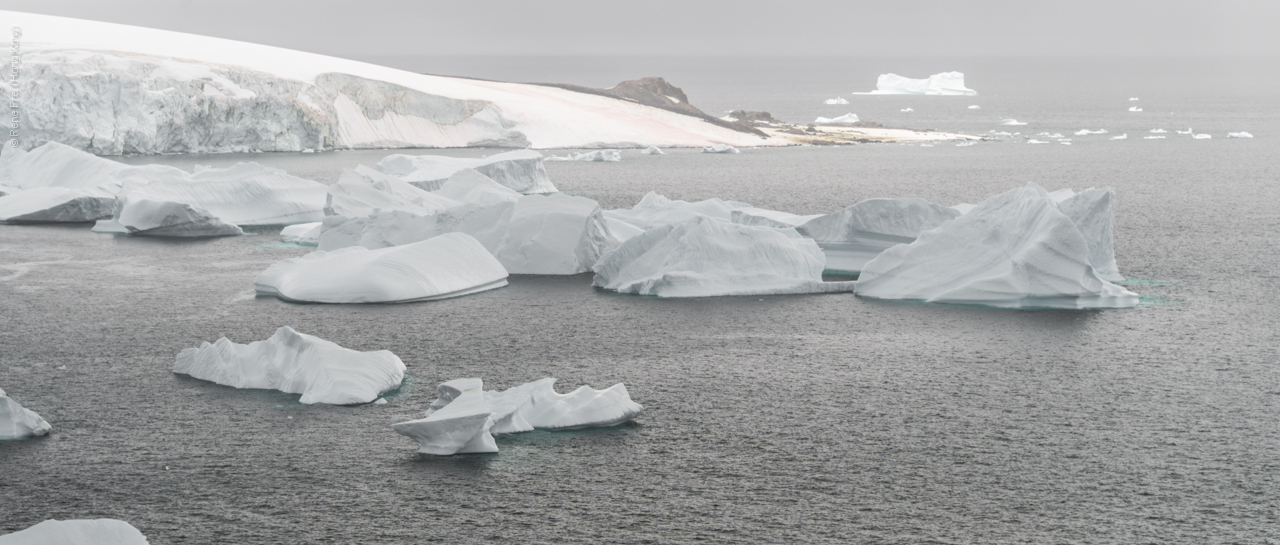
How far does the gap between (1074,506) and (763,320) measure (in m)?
6.12

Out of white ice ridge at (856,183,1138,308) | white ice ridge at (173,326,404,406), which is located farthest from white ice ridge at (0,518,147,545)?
white ice ridge at (856,183,1138,308)

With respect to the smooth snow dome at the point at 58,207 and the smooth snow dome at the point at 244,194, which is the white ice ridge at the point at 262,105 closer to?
the smooth snow dome at the point at 58,207

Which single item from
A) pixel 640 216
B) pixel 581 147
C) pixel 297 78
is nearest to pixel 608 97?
pixel 581 147

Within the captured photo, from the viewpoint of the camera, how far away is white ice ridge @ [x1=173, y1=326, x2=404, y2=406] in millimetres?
9711

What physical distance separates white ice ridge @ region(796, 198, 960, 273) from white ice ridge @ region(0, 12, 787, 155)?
26.5m

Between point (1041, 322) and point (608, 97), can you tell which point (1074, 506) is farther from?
point (608, 97)

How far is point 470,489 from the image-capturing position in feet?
24.9

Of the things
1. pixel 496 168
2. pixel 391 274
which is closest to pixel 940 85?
pixel 496 168

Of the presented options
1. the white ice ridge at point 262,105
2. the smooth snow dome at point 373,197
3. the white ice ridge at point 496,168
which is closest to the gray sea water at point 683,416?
the smooth snow dome at point 373,197

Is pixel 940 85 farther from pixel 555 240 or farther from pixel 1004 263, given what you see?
pixel 1004 263

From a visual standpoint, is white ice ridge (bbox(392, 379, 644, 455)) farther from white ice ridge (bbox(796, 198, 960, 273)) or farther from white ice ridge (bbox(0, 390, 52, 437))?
white ice ridge (bbox(796, 198, 960, 273))

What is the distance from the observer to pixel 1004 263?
13.9 meters

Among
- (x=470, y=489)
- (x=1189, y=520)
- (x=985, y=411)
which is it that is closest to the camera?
(x=1189, y=520)

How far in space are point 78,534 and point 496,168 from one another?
2068cm
